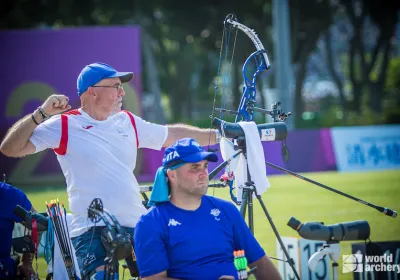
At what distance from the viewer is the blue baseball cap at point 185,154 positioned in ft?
17.0

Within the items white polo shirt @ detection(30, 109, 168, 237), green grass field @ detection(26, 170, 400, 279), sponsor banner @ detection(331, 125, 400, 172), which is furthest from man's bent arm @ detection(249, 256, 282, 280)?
sponsor banner @ detection(331, 125, 400, 172)

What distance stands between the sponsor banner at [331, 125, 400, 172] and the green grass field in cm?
120

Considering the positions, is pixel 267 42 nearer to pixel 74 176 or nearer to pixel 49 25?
pixel 49 25

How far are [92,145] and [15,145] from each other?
55 centimetres

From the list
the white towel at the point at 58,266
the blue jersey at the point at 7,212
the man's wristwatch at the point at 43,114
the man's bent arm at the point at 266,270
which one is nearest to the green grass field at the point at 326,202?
the blue jersey at the point at 7,212

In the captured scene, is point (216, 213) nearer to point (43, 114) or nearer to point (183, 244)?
point (183, 244)

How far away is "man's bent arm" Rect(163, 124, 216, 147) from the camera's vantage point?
21.5ft

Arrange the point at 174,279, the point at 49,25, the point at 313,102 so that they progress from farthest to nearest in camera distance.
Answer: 1. the point at 313,102
2. the point at 49,25
3. the point at 174,279

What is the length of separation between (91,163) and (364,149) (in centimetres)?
1842

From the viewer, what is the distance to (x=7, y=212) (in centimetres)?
686

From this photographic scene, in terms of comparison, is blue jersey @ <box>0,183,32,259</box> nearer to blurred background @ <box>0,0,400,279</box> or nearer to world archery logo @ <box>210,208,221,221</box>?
blurred background @ <box>0,0,400,279</box>

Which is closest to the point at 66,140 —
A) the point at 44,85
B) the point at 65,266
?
the point at 65,266

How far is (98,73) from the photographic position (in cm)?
616

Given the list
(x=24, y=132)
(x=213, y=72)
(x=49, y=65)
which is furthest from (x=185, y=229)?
(x=213, y=72)
